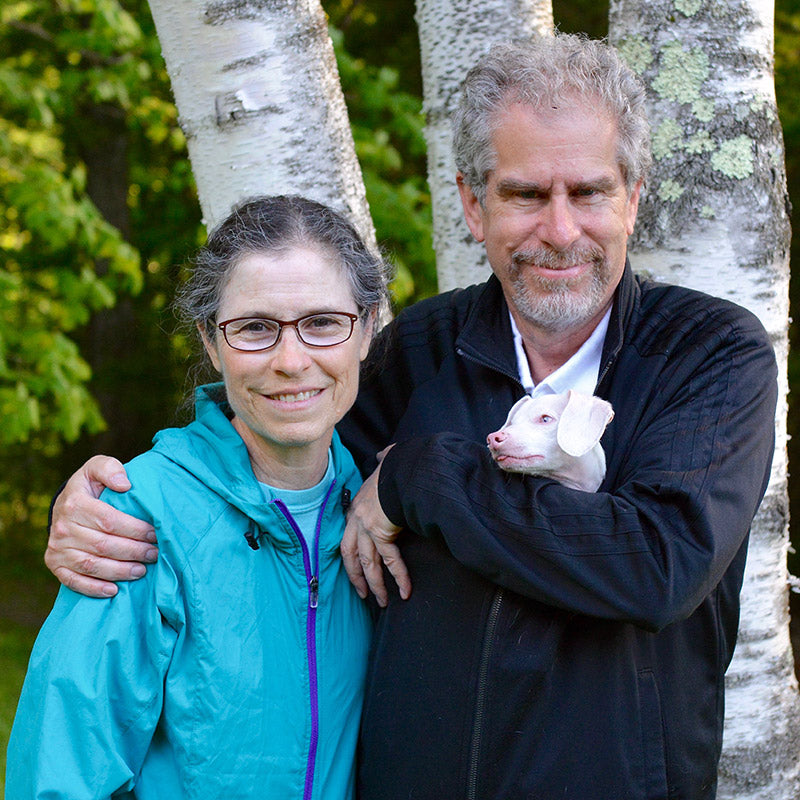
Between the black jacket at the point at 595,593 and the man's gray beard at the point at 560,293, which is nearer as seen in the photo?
the black jacket at the point at 595,593

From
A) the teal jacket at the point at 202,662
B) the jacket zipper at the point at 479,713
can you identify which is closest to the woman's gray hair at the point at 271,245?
the teal jacket at the point at 202,662

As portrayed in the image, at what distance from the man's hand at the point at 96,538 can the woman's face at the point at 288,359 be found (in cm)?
32

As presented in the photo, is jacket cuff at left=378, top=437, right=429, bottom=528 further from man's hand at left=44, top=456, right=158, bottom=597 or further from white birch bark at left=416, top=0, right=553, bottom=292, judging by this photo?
white birch bark at left=416, top=0, right=553, bottom=292

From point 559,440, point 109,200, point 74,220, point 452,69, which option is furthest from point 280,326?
point 109,200

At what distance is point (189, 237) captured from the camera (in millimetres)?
7293

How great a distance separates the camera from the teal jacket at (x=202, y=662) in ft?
5.71

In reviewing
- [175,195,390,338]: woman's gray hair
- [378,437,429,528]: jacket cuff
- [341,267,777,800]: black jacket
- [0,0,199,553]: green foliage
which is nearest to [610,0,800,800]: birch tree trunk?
[341,267,777,800]: black jacket

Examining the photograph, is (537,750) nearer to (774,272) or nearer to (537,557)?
(537,557)

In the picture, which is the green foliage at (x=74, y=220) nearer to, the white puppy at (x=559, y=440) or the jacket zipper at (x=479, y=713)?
the white puppy at (x=559, y=440)

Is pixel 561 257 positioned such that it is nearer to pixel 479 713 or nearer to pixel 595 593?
pixel 595 593

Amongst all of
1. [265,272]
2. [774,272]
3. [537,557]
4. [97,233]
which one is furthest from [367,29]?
[537,557]

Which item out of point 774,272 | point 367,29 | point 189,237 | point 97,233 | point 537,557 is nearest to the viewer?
point 537,557

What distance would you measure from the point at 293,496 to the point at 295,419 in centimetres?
21

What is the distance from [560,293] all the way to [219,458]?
891mm
